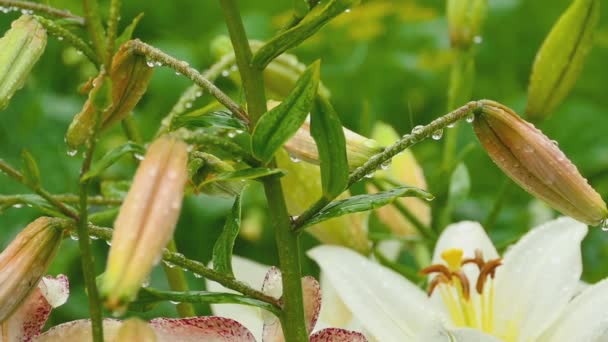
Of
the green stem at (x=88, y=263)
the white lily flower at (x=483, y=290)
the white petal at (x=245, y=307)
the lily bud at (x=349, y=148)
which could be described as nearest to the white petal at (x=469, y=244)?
the white lily flower at (x=483, y=290)

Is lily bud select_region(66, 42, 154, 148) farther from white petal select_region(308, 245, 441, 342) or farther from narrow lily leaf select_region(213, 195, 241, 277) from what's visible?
white petal select_region(308, 245, 441, 342)

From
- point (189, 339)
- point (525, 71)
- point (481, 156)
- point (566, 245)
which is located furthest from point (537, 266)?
point (525, 71)

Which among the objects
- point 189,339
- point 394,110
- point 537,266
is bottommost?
point 189,339

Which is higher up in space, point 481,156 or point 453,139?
point 481,156

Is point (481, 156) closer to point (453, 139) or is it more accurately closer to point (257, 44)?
point (453, 139)

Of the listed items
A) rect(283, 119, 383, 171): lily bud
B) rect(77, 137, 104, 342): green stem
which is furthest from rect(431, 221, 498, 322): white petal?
rect(77, 137, 104, 342): green stem

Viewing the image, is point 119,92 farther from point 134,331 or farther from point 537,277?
point 537,277
